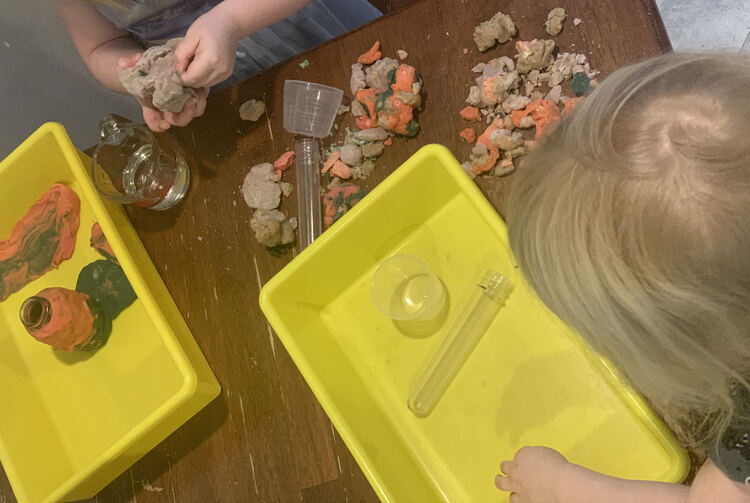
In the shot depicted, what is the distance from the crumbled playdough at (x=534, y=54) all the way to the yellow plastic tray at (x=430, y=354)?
0.39 ft

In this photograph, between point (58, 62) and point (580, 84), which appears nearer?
point (580, 84)

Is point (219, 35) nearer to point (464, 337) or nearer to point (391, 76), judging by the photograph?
point (391, 76)

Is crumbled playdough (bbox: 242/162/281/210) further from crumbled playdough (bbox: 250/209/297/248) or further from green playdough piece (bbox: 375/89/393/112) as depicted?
green playdough piece (bbox: 375/89/393/112)

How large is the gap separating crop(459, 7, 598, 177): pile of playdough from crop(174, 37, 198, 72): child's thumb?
0.89 ft

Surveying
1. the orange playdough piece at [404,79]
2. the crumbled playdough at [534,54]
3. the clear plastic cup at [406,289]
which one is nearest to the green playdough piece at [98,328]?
the clear plastic cup at [406,289]

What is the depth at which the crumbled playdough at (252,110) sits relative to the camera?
1.96 feet

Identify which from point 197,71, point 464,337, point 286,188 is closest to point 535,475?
point 464,337

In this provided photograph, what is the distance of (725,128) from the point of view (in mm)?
270

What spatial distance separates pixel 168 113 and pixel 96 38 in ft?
0.58

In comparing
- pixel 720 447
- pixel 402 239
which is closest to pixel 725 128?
pixel 720 447

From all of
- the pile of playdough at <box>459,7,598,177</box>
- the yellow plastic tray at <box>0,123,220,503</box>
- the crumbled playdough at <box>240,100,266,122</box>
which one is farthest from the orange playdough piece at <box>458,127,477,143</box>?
the yellow plastic tray at <box>0,123,220,503</box>

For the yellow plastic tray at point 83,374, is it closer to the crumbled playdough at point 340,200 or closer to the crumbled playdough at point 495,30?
the crumbled playdough at point 340,200

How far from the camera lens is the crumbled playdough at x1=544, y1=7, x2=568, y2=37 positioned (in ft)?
1.64

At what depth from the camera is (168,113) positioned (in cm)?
57
